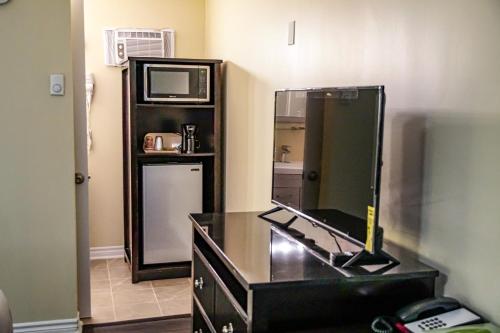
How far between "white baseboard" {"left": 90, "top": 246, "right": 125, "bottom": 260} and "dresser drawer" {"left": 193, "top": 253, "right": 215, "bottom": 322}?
2.45m

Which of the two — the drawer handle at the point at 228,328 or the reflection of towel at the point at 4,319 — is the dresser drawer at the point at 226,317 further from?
the reflection of towel at the point at 4,319

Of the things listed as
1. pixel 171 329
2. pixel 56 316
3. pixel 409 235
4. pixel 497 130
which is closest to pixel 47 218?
pixel 56 316

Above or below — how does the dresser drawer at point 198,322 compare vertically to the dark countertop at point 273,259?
below

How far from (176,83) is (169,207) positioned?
3.15 ft

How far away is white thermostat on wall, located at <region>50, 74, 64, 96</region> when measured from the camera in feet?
9.51

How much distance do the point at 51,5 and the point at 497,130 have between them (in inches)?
93.5

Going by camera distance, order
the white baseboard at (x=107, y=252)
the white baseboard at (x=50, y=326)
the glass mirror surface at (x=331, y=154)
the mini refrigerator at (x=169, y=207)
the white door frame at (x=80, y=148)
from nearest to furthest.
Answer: the glass mirror surface at (x=331, y=154), the white baseboard at (x=50, y=326), the white door frame at (x=80, y=148), the mini refrigerator at (x=169, y=207), the white baseboard at (x=107, y=252)

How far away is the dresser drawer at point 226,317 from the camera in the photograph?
173cm

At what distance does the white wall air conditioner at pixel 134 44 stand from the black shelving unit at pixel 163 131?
0.76 feet

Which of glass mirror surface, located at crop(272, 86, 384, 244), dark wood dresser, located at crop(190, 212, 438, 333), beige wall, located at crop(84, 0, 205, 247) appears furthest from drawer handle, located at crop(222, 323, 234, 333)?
beige wall, located at crop(84, 0, 205, 247)

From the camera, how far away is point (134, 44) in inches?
178

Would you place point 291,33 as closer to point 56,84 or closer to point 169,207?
point 56,84

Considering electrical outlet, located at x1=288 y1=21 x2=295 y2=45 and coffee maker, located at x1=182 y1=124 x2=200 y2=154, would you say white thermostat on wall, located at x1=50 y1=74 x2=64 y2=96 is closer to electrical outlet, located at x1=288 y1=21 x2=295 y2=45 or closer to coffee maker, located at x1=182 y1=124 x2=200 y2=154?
electrical outlet, located at x1=288 y1=21 x2=295 y2=45

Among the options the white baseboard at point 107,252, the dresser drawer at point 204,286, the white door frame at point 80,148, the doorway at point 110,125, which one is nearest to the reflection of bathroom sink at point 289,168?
the dresser drawer at point 204,286
